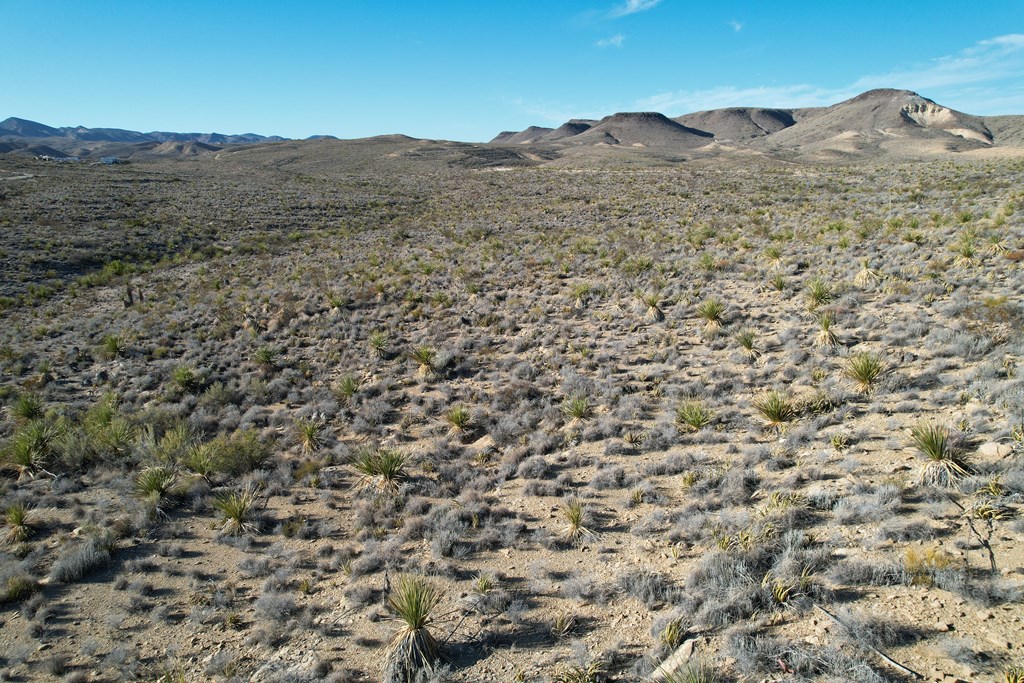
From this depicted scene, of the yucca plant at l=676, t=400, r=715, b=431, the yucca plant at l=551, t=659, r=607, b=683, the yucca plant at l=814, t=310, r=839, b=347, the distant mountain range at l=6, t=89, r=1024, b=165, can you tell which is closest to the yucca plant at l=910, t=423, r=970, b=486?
the yucca plant at l=676, t=400, r=715, b=431

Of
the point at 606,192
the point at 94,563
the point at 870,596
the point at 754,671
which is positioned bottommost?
the point at 94,563

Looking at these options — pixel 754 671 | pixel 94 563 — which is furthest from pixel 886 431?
pixel 94 563

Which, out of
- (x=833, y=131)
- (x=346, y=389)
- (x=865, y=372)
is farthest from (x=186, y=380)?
(x=833, y=131)

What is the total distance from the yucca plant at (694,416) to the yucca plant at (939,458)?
114 inches

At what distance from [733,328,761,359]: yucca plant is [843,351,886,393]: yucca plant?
6.90ft

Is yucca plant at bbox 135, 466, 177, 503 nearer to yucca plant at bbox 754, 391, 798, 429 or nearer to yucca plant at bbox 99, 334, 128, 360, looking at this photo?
yucca plant at bbox 99, 334, 128, 360

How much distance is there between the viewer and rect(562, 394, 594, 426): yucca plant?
977 cm

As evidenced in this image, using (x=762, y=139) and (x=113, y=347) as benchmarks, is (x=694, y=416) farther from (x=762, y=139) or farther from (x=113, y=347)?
(x=762, y=139)

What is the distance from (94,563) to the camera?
6.68m

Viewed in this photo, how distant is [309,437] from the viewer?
32.7 ft

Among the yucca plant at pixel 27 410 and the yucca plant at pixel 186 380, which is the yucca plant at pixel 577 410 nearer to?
the yucca plant at pixel 186 380

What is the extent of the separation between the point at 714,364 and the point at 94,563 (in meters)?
11.1

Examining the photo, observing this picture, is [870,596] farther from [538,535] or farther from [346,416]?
[346,416]

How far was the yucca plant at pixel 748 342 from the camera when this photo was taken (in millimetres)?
11208
